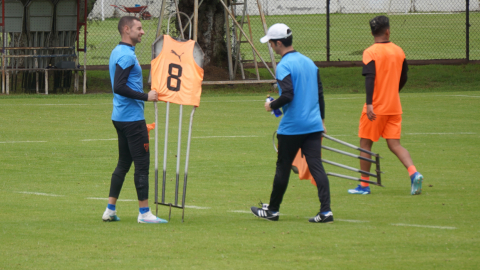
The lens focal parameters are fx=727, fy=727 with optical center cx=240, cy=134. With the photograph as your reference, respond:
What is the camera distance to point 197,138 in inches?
513

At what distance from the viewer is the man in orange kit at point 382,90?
835 cm

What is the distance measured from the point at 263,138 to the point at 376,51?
491 centimetres

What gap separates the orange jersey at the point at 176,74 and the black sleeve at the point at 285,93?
0.75 m

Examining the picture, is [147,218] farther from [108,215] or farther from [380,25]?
[380,25]

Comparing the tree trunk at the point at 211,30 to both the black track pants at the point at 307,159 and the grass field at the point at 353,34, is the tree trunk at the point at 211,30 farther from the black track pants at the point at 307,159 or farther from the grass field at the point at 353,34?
the black track pants at the point at 307,159

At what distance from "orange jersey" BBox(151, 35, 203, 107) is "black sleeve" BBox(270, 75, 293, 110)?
75 centimetres

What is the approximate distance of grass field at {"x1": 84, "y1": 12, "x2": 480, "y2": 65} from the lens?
33719mm

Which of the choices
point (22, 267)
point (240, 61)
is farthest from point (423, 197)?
point (240, 61)

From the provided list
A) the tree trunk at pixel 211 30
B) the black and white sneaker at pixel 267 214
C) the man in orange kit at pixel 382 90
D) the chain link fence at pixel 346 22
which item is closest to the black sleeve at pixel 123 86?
the black and white sneaker at pixel 267 214

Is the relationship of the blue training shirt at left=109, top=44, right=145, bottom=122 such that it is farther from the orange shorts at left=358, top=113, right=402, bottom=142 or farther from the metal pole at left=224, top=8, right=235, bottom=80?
the metal pole at left=224, top=8, right=235, bottom=80

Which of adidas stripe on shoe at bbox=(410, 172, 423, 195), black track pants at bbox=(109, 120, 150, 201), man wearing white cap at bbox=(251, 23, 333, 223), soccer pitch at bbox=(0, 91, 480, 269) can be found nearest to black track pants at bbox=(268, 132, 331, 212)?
man wearing white cap at bbox=(251, 23, 333, 223)

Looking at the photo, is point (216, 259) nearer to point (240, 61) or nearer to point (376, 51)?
point (376, 51)

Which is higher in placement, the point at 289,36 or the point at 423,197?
the point at 289,36

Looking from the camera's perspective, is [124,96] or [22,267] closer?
[22,267]
